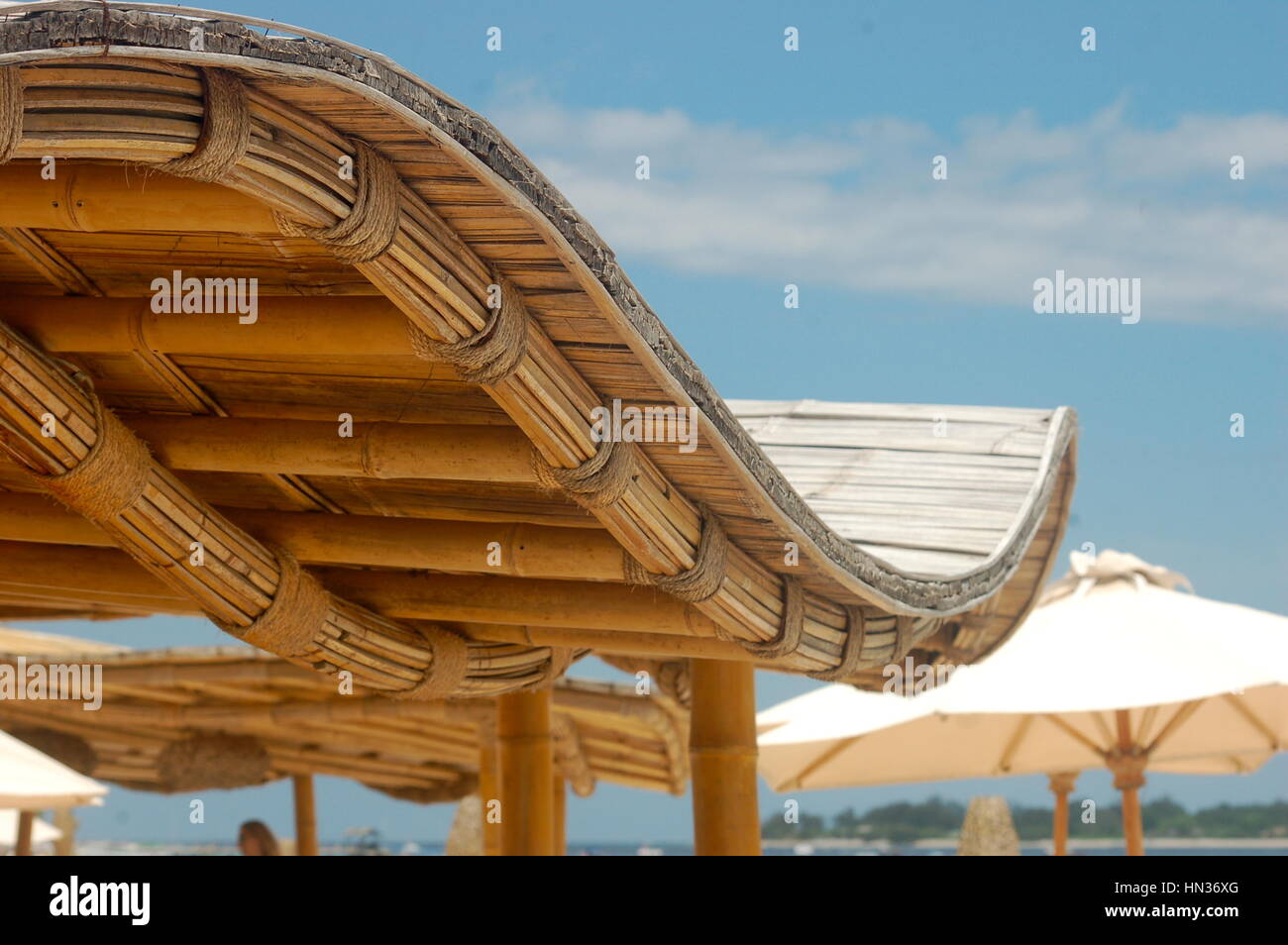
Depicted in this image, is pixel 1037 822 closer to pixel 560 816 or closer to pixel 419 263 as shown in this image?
pixel 560 816

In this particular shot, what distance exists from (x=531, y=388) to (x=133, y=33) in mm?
1129

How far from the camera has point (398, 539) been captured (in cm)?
398

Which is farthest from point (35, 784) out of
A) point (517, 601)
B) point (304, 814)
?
point (517, 601)

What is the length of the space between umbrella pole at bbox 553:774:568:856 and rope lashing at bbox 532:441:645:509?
5.73 meters

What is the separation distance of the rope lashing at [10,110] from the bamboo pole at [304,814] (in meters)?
9.53

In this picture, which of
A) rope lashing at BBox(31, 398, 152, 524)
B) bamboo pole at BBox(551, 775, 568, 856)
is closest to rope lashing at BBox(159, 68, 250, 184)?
rope lashing at BBox(31, 398, 152, 524)

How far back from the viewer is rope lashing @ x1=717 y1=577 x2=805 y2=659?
13.1ft

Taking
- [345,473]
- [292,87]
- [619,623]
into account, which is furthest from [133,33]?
[619,623]

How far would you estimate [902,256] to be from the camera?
123250 mm

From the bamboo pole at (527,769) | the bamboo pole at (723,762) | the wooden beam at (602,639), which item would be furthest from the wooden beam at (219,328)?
the bamboo pole at (527,769)

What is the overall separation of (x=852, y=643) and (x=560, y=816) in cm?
585

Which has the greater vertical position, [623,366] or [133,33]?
[133,33]

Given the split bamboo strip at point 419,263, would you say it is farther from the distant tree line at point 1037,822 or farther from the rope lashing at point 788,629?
the distant tree line at point 1037,822
